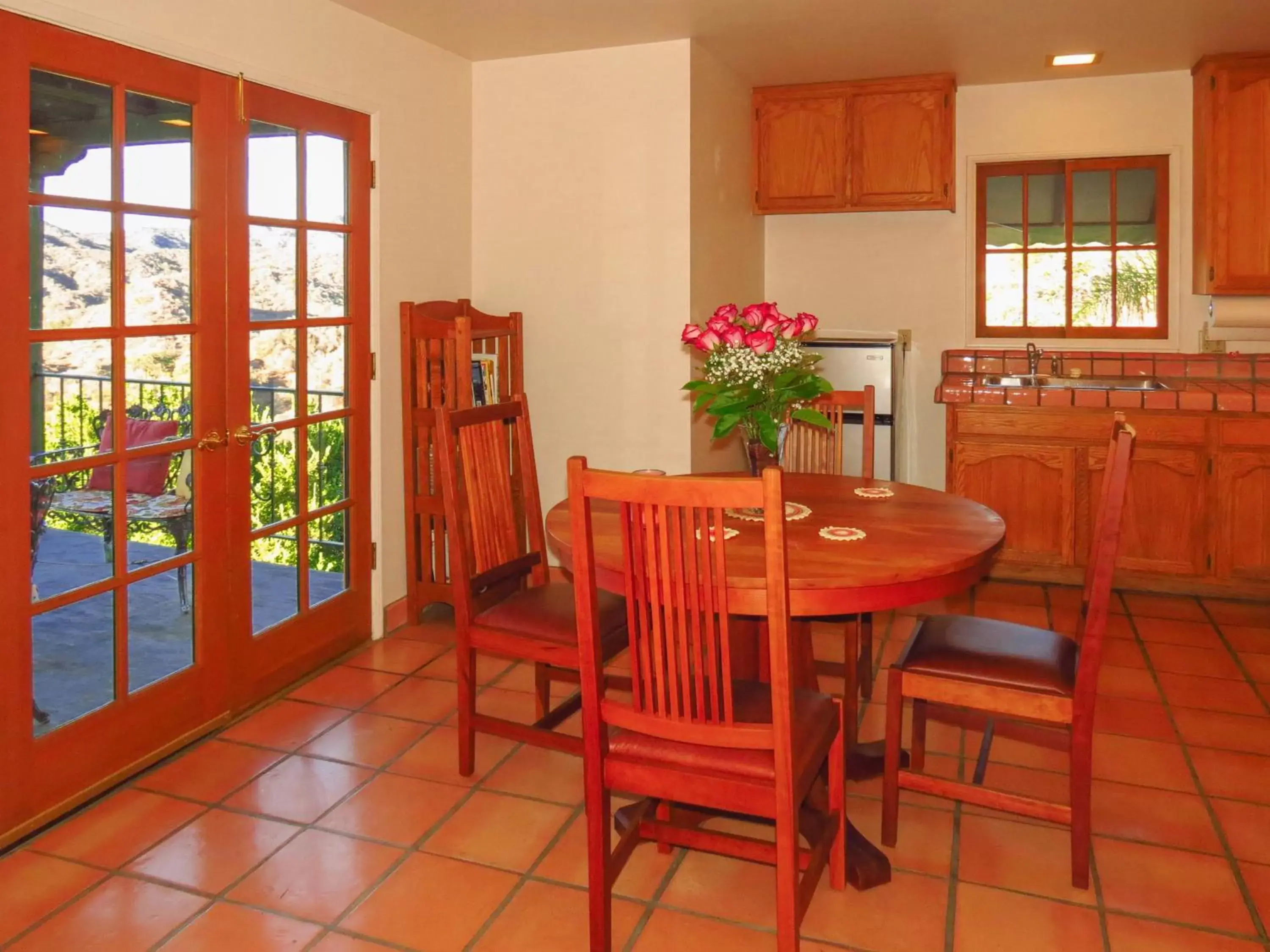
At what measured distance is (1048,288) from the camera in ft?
17.4

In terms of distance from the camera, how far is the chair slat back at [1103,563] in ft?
7.31

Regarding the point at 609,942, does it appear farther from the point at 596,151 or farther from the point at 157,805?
the point at 596,151

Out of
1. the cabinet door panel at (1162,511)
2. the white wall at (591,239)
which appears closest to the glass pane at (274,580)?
the white wall at (591,239)

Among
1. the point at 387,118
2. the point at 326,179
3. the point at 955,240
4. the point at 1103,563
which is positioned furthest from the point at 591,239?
the point at 1103,563

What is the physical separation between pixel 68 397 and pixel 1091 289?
15.0ft

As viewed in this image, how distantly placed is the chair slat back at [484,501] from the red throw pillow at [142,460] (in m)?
0.85

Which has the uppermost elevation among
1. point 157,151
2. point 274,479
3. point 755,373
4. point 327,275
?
point 157,151

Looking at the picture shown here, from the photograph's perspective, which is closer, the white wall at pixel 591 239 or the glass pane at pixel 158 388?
the glass pane at pixel 158 388

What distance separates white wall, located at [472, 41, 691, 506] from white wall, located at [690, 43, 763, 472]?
0.10m

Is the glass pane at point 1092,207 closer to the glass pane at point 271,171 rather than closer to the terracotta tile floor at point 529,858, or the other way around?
the terracotta tile floor at point 529,858

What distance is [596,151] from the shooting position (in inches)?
175

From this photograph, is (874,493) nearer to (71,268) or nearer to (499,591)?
(499,591)

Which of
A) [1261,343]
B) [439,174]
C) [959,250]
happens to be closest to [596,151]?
[439,174]

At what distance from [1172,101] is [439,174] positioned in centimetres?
338
